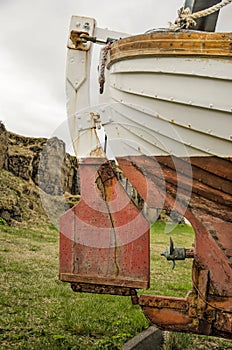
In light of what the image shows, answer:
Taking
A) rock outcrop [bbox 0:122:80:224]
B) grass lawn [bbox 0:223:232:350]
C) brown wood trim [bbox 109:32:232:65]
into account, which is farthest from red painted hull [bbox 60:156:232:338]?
rock outcrop [bbox 0:122:80:224]

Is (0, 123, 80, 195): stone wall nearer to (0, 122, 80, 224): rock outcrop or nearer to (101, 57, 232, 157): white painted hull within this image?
(0, 122, 80, 224): rock outcrop

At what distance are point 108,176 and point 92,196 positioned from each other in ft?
0.57

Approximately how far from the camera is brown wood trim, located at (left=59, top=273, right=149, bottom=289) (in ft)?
10.5

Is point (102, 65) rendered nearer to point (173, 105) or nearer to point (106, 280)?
point (173, 105)

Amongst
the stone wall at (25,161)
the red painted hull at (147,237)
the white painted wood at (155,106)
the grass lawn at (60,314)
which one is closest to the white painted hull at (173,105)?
the white painted wood at (155,106)

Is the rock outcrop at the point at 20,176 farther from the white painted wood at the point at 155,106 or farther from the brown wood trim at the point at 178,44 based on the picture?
the brown wood trim at the point at 178,44

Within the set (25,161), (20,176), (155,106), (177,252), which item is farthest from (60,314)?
(25,161)

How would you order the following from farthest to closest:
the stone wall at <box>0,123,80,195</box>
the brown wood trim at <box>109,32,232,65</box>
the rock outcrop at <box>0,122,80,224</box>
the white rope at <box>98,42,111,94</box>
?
the stone wall at <box>0,123,80,195</box>, the rock outcrop at <box>0,122,80,224</box>, the white rope at <box>98,42,111,94</box>, the brown wood trim at <box>109,32,232,65</box>

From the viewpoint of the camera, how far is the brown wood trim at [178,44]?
8.37ft

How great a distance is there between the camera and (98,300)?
5.54m

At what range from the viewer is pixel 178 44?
8.79 ft

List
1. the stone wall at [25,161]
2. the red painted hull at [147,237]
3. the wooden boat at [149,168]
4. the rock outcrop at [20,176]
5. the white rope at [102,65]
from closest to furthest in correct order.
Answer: the wooden boat at [149,168]
the red painted hull at [147,237]
the white rope at [102,65]
the rock outcrop at [20,176]
the stone wall at [25,161]

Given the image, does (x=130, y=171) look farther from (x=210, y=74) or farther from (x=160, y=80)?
(x=210, y=74)

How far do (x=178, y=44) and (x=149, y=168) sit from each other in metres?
0.85
